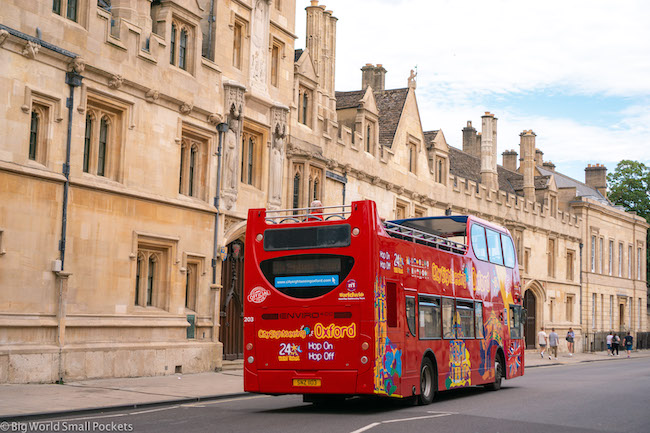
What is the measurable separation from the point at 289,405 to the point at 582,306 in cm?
4329

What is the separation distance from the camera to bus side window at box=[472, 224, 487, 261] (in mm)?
18969

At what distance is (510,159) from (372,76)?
23.7m

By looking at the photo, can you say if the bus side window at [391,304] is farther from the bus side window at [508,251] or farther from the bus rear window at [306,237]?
the bus side window at [508,251]

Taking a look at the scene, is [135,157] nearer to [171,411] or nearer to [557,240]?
[171,411]

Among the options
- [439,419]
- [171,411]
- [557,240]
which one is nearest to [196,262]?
[171,411]

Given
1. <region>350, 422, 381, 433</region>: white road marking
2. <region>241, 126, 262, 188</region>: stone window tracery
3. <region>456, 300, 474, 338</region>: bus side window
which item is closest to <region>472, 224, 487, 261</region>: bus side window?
<region>456, 300, 474, 338</region>: bus side window

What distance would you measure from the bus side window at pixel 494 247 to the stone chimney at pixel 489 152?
26.1 metres

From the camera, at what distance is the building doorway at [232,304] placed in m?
24.8

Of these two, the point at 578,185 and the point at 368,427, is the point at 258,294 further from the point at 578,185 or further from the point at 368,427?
the point at 578,185

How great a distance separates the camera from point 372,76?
42062 mm

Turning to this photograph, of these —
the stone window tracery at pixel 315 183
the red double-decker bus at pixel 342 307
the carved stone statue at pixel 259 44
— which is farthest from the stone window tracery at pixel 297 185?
the red double-decker bus at pixel 342 307

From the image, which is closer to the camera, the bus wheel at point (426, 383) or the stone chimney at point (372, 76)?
the bus wheel at point (426, 383)

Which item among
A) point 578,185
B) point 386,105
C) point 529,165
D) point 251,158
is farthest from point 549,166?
point 251,158

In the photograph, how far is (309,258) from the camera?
569 inches
